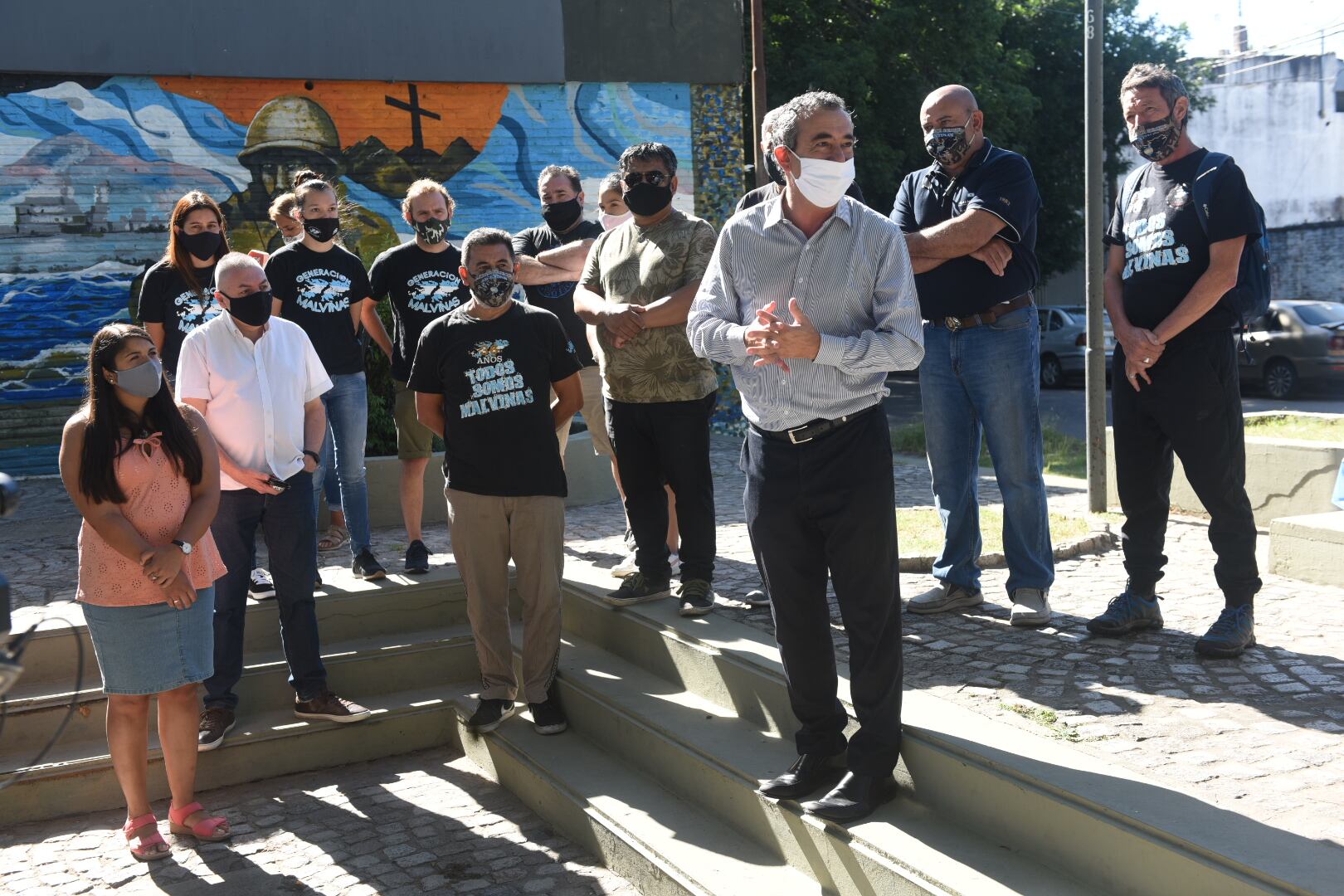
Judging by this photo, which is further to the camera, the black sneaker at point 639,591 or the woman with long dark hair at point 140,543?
the black sneaker at point 639,591

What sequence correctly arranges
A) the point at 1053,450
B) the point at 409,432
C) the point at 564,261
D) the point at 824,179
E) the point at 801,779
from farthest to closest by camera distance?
the point at 1053,450, the point at 409,432, the point at 564,261, the point at 801,779, the point at 824,179

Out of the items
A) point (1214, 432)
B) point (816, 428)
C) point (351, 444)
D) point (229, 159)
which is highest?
point (229, 159)

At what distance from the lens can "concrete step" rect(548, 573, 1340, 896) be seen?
298cm

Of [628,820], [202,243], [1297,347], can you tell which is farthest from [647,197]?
[1297,347]

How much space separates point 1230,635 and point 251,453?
3.88 meters

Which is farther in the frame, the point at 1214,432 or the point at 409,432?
the point at 409,432

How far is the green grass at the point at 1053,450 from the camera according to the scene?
11.1m

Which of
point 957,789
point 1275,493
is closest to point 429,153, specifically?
point 1275,493

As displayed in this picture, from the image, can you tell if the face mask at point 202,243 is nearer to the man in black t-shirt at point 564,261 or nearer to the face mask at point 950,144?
the man in black t-shirt at point 564,261

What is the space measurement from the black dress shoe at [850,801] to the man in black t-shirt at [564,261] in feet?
8.79

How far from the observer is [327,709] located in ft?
18.4

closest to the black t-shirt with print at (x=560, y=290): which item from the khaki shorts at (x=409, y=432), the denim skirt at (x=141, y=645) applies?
the khaki shorts at (x=409, y=432)

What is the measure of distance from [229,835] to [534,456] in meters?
1.91

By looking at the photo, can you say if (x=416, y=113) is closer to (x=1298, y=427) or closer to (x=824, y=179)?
(x=1298, y=427)
